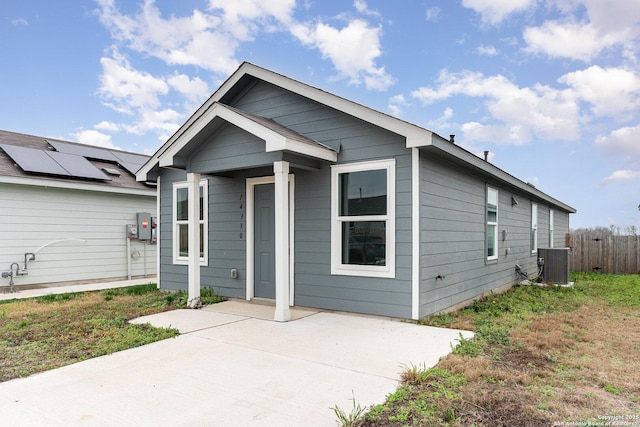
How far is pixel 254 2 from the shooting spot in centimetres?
886

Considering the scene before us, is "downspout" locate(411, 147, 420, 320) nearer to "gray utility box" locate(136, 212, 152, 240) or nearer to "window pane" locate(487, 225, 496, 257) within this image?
"window pane" locate(487, 225, 496, 257)

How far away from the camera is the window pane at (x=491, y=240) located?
823cm

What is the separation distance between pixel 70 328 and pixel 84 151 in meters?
8.45

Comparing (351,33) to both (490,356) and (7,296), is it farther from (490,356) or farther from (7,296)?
(7,296)

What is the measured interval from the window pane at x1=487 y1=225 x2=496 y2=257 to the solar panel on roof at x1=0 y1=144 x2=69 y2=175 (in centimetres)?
984

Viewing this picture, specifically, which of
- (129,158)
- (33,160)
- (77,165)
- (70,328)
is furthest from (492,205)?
(129,158)

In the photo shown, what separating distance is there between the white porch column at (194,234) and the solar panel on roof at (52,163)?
16.4 feet

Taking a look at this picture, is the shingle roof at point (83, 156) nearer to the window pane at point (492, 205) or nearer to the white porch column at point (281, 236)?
the white porch column at point (281, 236)

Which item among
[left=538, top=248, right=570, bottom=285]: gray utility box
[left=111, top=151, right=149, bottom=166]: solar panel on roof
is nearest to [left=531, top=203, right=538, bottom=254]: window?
[left=538, top=248, right=570, bottom=285]: gray utility box

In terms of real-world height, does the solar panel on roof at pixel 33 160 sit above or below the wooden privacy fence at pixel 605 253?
above

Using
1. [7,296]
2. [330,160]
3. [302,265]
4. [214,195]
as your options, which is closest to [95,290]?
[7,296]

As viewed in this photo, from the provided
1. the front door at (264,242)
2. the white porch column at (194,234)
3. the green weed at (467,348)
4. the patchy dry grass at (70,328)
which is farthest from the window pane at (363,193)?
the patchy dry grass at (70,328)

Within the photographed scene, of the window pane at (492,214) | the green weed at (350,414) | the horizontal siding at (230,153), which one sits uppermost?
the horizontal siding at (230,153)

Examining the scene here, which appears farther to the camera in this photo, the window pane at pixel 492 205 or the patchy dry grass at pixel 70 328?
the window pane at pixel 492 205
